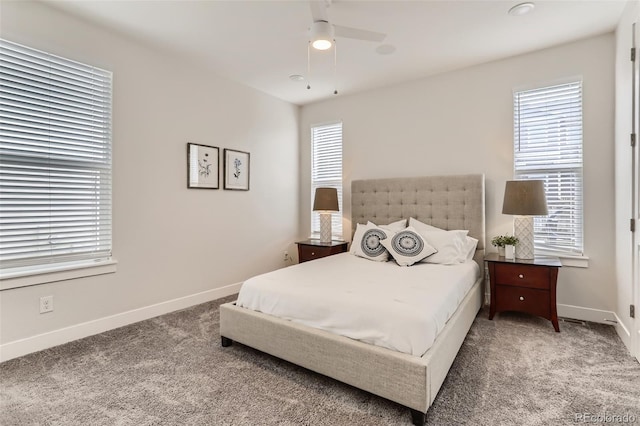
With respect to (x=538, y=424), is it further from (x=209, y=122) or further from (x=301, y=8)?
(x=209, y=122)

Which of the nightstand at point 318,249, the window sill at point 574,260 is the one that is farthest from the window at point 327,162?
the window sill at point 574,260

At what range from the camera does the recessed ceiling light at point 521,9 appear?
2485 mm

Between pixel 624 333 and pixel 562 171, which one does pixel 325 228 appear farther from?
pixel 624 333

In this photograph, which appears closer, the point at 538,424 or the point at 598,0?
the point at 538,424

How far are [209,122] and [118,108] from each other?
99 cm

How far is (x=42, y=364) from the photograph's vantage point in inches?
90.0

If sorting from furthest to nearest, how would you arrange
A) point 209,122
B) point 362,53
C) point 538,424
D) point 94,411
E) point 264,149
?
point 264,149 → point 209,122 → point 362,53 → point 94,411 → point 538,424

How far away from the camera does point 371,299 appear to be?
2.00 metres

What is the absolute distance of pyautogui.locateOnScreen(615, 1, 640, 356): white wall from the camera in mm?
2449

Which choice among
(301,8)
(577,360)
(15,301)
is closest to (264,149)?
(301,8)

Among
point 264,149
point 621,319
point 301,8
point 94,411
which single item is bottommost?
point 94,411

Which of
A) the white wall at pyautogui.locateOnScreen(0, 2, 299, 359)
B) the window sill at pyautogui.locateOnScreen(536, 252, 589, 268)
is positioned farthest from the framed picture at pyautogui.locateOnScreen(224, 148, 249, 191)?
the window sill at pyautogui.locateOnScreen(536, 252, 589, 268)

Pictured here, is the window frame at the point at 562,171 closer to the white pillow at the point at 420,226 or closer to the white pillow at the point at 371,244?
the white pillow at the point at 420,226

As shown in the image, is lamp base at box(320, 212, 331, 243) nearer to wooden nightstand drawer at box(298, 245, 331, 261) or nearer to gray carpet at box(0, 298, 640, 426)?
wooden nightstand drawer at box(298, 245, 331, 261)
